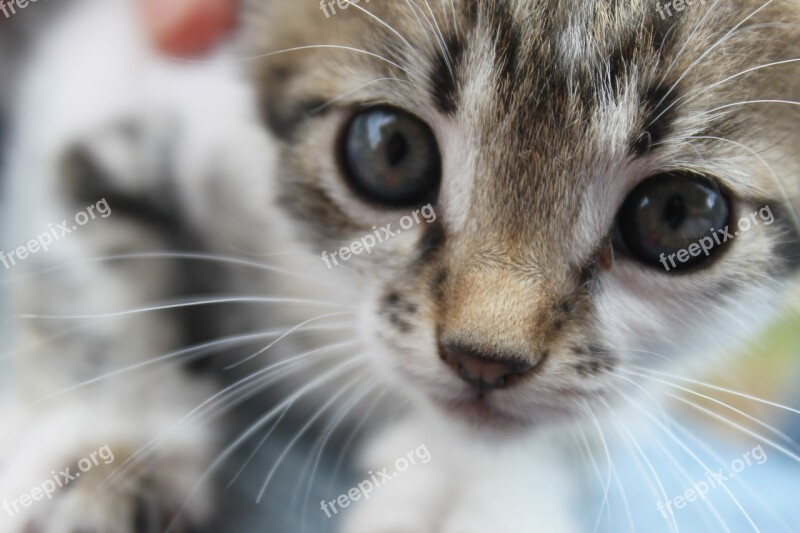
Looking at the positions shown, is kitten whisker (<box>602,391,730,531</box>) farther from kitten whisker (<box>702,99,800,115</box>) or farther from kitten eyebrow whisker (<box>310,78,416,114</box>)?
kitten eyebrow whisker (<box>310,78,416,114</box>)

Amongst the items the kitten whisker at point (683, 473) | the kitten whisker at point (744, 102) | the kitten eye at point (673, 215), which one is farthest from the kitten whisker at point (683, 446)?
the kitten whisker at point (744, 102)

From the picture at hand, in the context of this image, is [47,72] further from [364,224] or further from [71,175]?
[364,224]

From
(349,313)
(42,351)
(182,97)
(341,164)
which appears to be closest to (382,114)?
(341,164)

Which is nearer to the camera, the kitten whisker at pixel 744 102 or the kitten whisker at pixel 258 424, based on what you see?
the kitten whisker at pixel 744 102

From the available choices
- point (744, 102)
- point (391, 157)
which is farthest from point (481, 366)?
point (744, 102)

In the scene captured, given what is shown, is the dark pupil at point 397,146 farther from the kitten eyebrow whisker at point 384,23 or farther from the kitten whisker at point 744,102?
the kitten whisker at point 744,102

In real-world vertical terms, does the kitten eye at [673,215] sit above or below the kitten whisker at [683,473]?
above

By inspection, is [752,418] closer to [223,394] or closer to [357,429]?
[357,429]

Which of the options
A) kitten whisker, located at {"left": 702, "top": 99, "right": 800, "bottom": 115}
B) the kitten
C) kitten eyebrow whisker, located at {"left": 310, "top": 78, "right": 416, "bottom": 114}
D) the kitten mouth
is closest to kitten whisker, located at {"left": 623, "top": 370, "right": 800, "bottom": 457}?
the kitten
